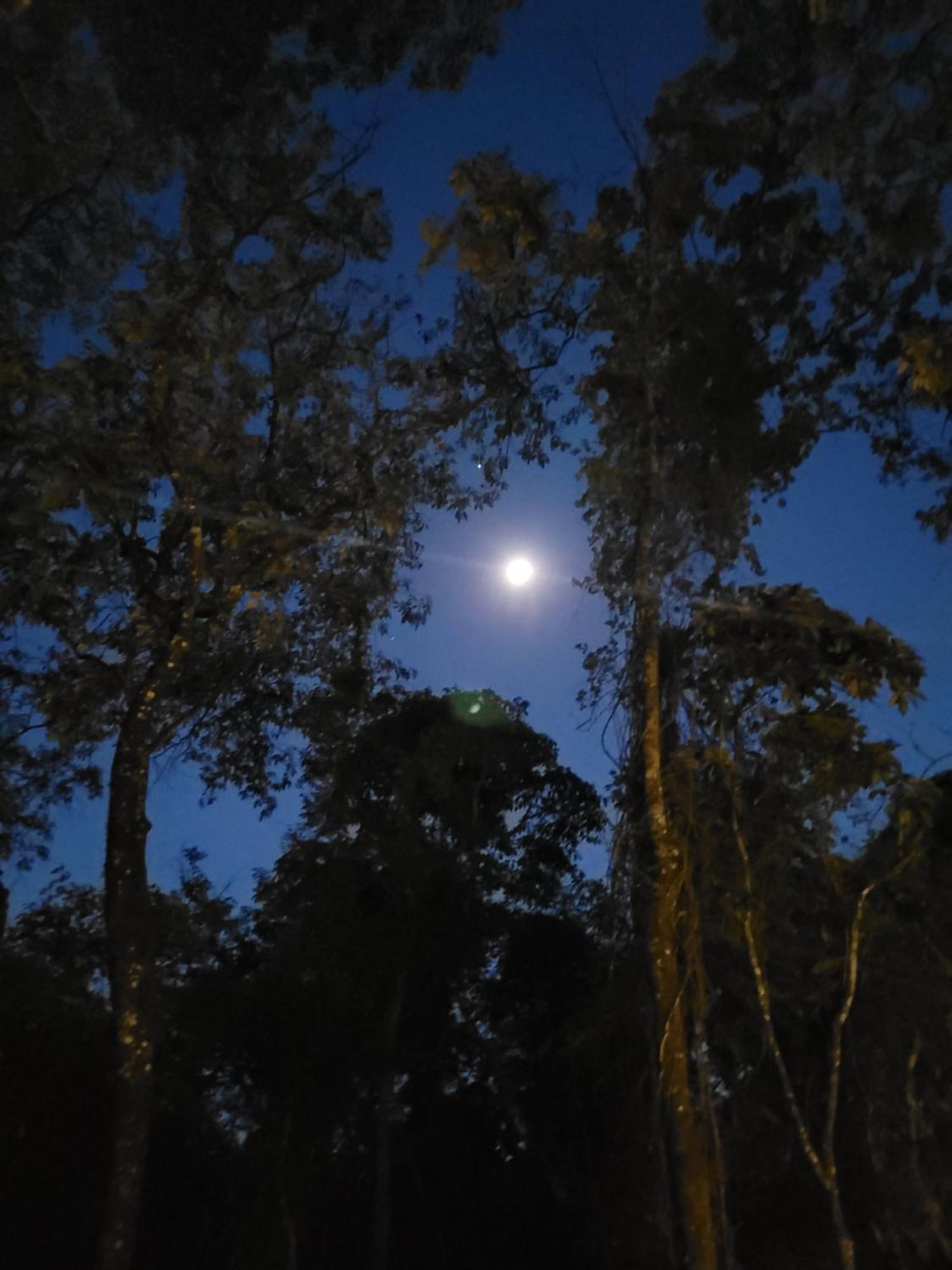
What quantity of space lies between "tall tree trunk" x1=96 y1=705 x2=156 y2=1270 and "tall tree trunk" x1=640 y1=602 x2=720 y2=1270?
3.39 meters

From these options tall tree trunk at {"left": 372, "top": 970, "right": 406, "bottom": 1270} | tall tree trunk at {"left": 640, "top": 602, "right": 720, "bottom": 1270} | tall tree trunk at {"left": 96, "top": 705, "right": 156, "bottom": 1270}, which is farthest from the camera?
tall tree trunk at {"left": 372, "top": 970, "right": 406, "bottom": 1270}

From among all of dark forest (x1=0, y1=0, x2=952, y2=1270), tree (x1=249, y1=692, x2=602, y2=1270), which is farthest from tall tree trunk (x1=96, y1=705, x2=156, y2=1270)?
tree (x1=249, y1=692, x2=602, y2=1270)

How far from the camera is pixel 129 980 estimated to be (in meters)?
6.77

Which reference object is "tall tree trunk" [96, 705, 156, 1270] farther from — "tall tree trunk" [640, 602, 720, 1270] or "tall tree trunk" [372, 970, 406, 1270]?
"tall tree trunk" [372, 970, 406, 1270]

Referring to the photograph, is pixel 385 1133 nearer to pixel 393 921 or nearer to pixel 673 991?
pixel 393 921

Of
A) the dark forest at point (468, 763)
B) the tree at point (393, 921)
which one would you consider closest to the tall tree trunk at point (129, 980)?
the dark forest at point (468, 763)

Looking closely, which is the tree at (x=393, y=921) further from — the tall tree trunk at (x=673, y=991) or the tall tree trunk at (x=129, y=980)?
the tall tree trunk at (x=673, y=991)

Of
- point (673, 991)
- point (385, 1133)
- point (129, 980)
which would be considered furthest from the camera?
point (385, 1133)

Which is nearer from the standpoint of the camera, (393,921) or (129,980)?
(129,980)

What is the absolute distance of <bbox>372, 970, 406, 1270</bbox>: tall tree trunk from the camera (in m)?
12.3

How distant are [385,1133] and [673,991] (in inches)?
331

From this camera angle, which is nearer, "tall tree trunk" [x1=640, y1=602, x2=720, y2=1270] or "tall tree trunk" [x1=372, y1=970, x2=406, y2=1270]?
"tall tree trunk" [x1=640, y1=602, x2=720, y2=1270]

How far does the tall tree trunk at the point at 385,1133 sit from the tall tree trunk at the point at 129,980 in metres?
6.13

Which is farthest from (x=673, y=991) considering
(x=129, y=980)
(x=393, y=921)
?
(x=393, y=921)
